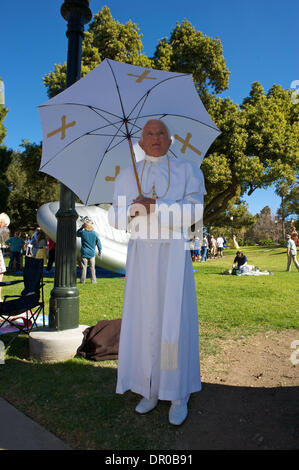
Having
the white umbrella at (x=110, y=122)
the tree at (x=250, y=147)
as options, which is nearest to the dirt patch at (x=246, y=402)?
the white umbrella at (x=110, y=122)

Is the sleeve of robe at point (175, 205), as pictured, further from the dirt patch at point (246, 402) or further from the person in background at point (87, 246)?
the person in background at point (87, 246)

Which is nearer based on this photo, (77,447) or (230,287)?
(77,447)

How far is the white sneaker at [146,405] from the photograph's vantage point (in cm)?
284

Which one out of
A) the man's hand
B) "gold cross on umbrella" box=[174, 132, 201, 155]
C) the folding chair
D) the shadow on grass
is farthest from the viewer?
the folding chair

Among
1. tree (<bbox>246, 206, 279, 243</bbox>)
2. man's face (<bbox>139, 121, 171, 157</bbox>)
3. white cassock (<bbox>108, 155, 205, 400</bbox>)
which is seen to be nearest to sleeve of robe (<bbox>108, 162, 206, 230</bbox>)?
white cassock (<bbox>108, 155, 205, 400</bbox>)

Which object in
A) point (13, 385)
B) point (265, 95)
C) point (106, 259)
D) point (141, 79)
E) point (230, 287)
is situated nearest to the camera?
point (141, 79)

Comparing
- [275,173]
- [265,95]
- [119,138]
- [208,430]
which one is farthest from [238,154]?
[208,430]

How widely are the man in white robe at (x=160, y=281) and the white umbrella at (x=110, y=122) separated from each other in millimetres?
447

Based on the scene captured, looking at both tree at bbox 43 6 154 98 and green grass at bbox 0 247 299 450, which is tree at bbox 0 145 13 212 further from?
green grass at bbox 0 247 299 450

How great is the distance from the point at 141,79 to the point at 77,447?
2.98m

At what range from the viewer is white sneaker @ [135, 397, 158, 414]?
2838 millimetres
